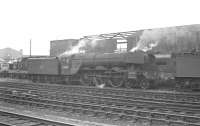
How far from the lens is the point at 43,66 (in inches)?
888

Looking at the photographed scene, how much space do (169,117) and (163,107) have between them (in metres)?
1.47

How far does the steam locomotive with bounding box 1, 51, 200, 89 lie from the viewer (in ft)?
47.4

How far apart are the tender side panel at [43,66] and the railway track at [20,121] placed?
1348cm

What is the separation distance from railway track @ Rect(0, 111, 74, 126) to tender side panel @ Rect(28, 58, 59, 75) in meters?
13.5

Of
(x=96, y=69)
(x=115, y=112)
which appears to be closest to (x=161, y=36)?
(x=96, y=69)

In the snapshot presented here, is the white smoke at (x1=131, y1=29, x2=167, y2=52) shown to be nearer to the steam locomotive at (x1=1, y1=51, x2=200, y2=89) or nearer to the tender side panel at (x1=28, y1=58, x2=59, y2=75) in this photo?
the steam locomotive at (x1=1, y1=51, x2=200, y2=89)

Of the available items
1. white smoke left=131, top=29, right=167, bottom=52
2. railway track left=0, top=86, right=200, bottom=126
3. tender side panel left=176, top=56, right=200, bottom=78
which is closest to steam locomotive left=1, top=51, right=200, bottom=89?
tender side panel left=176, top=56, right=200, bottom=78

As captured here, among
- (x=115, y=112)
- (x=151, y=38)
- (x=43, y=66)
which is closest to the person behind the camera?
(x=115, y=112)

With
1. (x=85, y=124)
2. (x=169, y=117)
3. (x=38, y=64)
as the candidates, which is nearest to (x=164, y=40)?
(x=38, y=64)

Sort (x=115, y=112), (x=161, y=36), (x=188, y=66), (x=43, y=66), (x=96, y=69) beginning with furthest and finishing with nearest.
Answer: (x=43, y=66) < (x=161, y=36) < (x=96, y=69) < (x=188, y=66) < (x=115, y=112)

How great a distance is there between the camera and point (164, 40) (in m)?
20.6

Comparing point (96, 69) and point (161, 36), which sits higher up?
point (161, 36)

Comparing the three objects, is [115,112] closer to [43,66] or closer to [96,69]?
[96,69]

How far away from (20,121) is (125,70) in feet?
36.0
